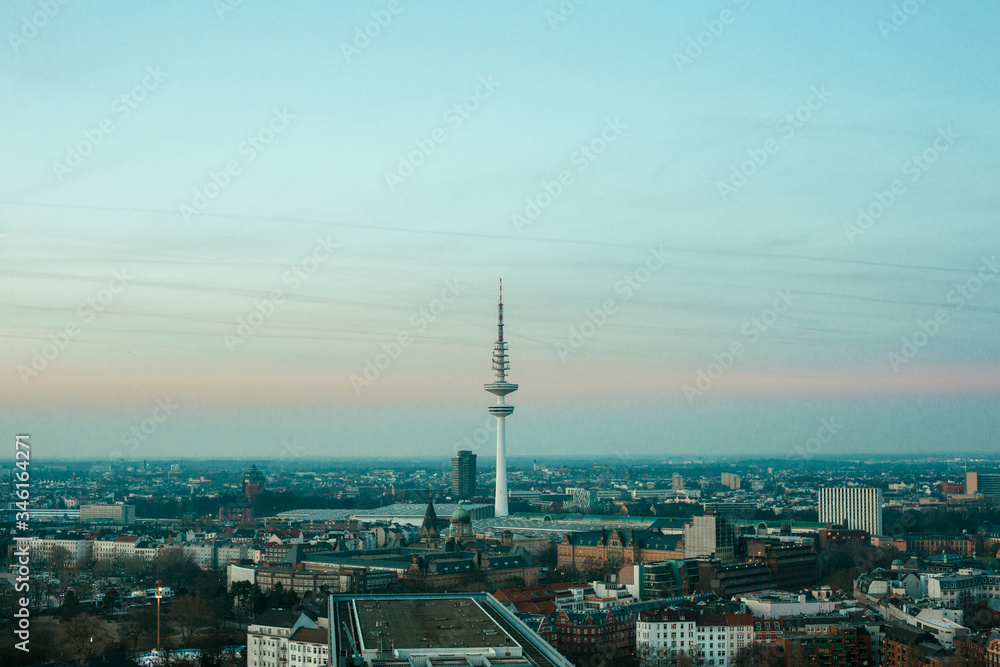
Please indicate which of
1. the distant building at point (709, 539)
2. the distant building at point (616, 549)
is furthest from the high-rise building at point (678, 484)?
the distant building at point (709, 539)

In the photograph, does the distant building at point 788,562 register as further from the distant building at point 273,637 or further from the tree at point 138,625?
the tree at point 138,625

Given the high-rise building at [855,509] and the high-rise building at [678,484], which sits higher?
the high-rise building at [855,509]

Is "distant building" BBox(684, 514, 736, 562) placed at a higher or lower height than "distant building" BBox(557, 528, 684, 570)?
higher

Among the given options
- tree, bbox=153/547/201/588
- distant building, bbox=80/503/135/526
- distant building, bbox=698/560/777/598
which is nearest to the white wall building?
distant building, bbox=698/560/777/598

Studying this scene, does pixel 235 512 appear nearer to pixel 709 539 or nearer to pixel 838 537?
pixel 838 537

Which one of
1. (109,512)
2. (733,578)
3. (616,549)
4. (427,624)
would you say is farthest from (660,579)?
(109,512)

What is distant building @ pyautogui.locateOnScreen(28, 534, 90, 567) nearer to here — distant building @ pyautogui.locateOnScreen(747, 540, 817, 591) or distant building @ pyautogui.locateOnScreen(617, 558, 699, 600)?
distant building @ pyautogui.locateOnScreen(617, 558, 699, 600)
